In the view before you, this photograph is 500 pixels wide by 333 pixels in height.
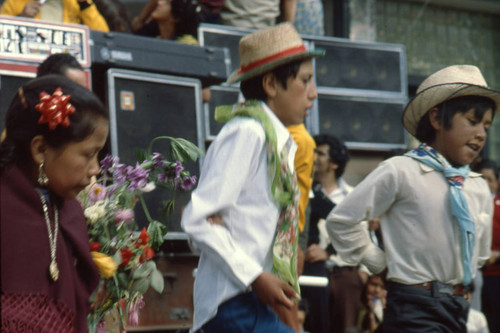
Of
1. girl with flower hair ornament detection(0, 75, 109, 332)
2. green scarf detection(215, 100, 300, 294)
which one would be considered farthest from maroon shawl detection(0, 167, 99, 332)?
green scarf detection(215, 100, 300, 294)

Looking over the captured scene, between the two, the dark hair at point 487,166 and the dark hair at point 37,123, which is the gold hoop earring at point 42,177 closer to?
the dark hair at point 37,123

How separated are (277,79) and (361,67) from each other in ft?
18.1

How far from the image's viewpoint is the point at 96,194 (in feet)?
10.0

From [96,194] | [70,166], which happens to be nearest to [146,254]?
[96,194]

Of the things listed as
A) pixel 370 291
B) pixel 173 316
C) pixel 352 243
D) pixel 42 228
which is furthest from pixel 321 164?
pixel 42 228

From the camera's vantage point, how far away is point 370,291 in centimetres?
690

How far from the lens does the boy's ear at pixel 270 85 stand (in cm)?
353

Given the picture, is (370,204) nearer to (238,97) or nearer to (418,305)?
(418,305)

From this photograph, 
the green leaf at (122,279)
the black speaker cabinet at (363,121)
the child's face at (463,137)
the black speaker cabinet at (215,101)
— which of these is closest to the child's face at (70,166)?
the green leaf at (122,279)

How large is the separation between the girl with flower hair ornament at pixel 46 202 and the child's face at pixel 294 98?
0.96 meters

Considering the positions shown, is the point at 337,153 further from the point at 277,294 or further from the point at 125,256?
the point at 125,256

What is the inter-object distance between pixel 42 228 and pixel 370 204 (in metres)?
1.96

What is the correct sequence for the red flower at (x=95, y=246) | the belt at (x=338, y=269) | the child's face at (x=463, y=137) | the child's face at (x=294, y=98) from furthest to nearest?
the belt at (x=338, y=269)
the child's face at (x=463, y=137)
the child's face at (x=294, y=98)
the red flower at (x=95, y=246)

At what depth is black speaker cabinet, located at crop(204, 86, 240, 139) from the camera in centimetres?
791
